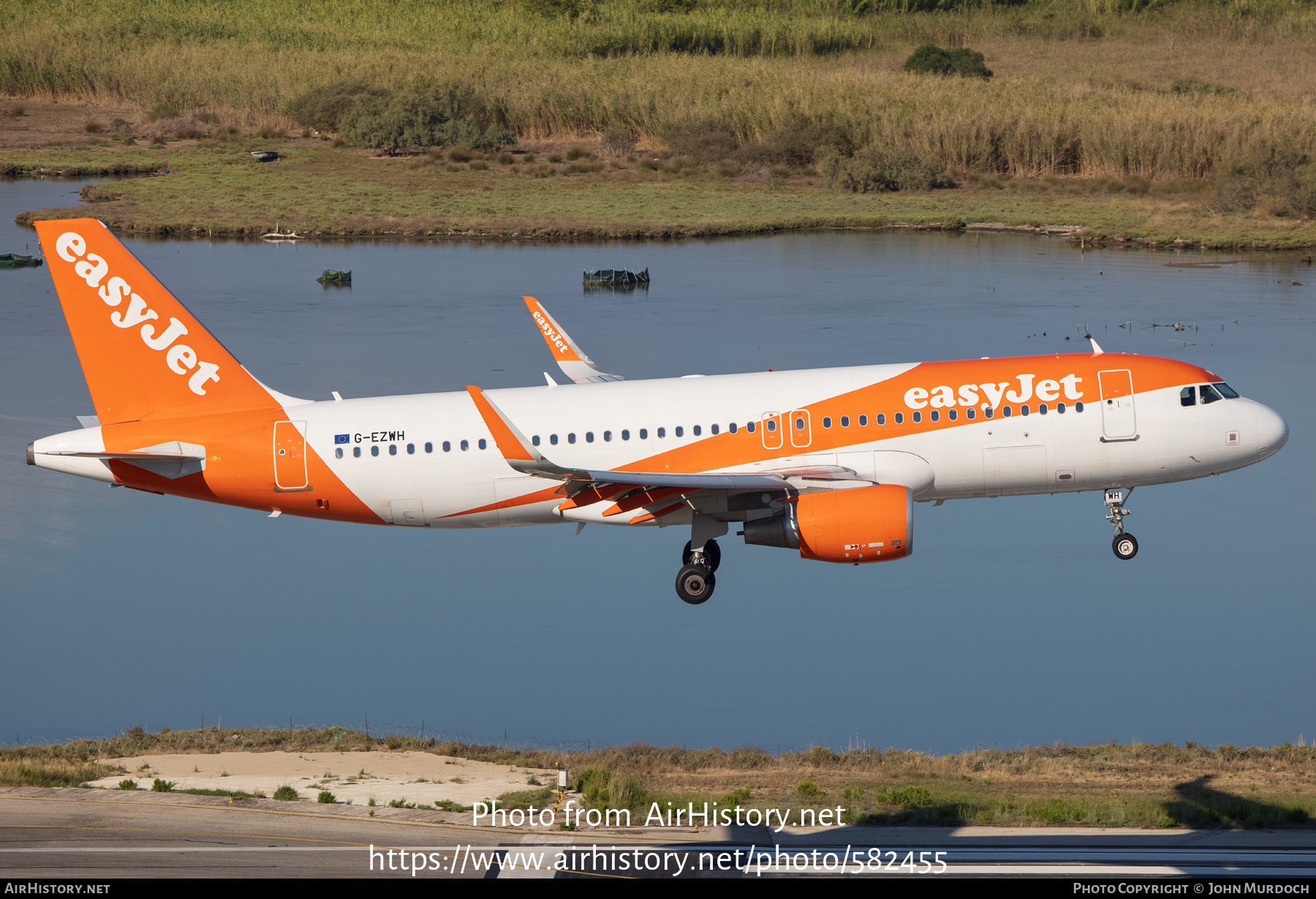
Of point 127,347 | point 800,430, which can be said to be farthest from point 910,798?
point 127,347

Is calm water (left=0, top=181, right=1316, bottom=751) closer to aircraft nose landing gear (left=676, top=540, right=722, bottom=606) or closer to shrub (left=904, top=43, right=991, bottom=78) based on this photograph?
aircraft nose landing gear (left=676, top=540, right=722, bottom=606)

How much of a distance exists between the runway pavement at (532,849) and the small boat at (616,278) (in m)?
64.8

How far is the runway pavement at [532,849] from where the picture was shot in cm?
2498

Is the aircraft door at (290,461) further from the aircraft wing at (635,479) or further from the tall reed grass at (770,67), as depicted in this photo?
the tall reed grass at (770,67)

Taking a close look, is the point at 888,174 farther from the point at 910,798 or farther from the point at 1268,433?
the point at 910,798

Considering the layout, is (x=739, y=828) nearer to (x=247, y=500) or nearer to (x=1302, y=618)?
(x=247, y=500)

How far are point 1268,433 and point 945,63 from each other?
12558 centimetres

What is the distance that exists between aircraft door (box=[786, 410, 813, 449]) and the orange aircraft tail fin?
13.7 meters

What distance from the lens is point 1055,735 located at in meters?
41.1

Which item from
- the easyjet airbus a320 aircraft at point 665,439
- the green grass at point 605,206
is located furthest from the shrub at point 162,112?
the easyjet airbus a320 aircraft at point 665,439

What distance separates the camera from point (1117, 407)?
118 feet

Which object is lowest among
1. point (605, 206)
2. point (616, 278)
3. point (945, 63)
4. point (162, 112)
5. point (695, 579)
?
point (695, 579)

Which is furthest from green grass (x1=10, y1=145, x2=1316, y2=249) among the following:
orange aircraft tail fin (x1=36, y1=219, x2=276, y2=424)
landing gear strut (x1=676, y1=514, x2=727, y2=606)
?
landing gear strut (x1=676, y1=514, x2=727, y2=606)

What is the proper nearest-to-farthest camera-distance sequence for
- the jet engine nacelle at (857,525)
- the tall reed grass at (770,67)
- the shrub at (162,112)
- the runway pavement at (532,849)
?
the runway pavement at (532,849) → the jet engine nacelle at (857,525) → the tall reed grass at (770,67) → the shrub at (162,112)
